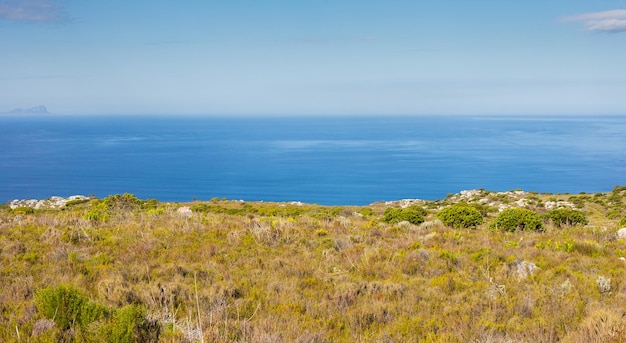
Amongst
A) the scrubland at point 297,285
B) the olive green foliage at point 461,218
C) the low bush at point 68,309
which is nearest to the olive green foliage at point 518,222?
the olive green foliage at point 461,218

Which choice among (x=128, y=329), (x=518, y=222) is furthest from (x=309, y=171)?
(x=128, y=329)

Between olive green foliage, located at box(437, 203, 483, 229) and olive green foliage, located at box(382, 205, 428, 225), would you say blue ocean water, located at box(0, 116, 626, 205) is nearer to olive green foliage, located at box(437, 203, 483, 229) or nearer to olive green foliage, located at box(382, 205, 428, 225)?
olive green foliage, located at box(382, 205, 428, 225)

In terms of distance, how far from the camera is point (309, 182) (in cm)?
11925

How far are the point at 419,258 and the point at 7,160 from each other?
184 m

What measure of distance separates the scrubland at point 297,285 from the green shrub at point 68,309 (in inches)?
0.7

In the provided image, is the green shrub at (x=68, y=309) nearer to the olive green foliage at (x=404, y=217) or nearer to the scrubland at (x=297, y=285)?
the scrubland at (x=297, y=285)

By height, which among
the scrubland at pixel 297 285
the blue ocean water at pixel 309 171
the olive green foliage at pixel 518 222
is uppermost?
the scrubland at pixel 297 285

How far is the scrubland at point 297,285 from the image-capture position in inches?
221

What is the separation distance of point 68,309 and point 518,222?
48.1ft

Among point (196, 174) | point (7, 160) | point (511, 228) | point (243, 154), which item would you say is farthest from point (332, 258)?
point (7, 160)

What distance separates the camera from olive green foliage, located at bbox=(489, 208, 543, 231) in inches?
601

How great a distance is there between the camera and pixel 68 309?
5.79 metres

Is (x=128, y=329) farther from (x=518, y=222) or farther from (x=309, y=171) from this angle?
(x=309, y=171)

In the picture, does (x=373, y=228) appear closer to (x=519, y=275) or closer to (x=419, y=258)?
(x=419, y=258)
